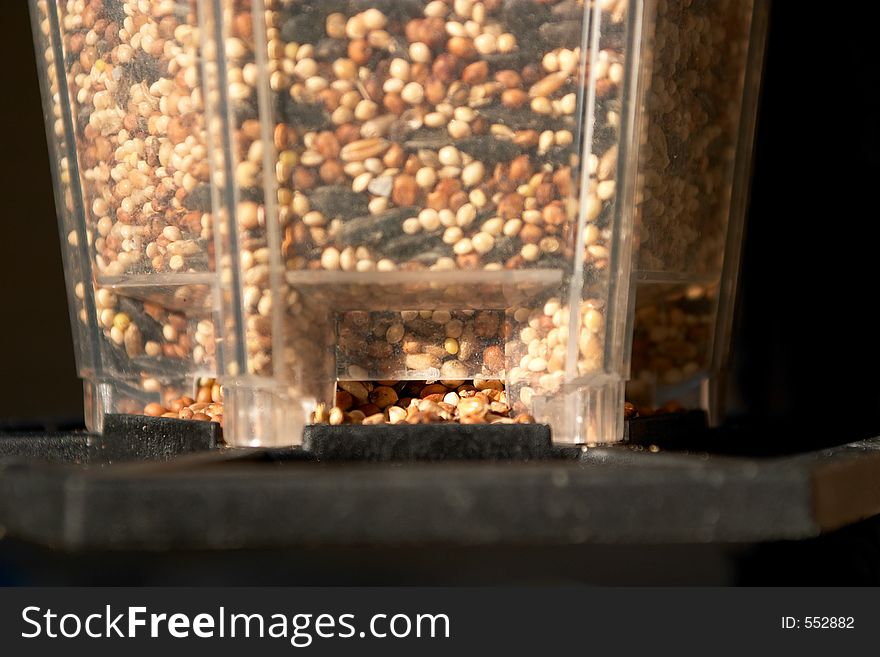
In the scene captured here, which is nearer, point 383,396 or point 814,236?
point 383,396

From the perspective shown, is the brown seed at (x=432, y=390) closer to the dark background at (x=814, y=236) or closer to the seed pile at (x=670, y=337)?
the seed pile at (x=670, y=337)

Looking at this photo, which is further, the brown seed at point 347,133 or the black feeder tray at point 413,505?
the brown seed at point 347,133

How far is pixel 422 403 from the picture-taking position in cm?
57

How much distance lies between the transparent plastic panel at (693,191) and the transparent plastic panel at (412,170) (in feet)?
0.12

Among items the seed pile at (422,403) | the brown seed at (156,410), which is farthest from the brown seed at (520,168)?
the brown seed at (156,410)

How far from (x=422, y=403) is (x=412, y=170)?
12 cm

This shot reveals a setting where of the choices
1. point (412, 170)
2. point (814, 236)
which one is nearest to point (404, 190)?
point (412, 170)

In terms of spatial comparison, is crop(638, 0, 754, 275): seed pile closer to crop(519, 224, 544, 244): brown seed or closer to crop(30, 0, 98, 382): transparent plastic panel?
crop(519, 224, 544, 244): brown seed

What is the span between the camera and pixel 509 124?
0.53m

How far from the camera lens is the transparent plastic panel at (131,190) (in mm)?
544

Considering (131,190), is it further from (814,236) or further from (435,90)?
(814,236)

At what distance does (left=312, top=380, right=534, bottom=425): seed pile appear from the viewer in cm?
56

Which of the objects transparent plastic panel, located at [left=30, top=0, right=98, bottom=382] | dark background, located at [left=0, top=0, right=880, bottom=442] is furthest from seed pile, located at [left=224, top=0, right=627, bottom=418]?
dark background, located at [left=0, top=0, right=880, bottom=442]

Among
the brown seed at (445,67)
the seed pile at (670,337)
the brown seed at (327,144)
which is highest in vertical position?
the brown seed at (445,67)
